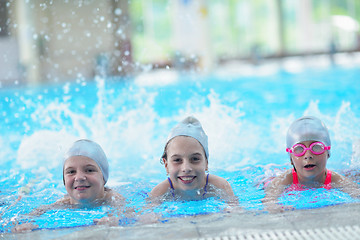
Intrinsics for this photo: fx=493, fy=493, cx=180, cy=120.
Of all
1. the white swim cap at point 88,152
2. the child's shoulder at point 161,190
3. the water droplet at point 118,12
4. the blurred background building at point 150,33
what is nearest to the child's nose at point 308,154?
the child's shoulder at point 161,190

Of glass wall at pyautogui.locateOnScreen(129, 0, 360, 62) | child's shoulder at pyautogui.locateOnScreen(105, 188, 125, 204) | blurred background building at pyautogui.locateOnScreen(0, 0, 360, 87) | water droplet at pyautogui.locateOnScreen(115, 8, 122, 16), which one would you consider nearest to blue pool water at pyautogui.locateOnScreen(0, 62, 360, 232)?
child's shoulder at pyautogui.locateOnScreen(105, 188, 125, 204)

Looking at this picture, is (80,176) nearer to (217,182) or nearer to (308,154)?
(217,182)

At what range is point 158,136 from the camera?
7789mm

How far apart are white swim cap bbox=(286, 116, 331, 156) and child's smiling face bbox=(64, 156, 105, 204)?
1.58 m

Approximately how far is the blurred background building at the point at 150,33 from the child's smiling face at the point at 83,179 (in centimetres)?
1455

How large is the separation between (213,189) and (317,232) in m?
1.29

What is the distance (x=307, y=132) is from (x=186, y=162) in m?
1.02

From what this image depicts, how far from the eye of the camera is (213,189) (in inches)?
157

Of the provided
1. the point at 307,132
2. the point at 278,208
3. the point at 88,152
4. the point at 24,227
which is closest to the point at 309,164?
the point at 307,132

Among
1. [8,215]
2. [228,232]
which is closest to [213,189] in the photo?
[228,232]

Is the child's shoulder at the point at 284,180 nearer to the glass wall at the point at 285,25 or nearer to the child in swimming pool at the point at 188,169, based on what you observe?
the child in swimming pool at the point at 188,169

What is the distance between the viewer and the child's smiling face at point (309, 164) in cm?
385

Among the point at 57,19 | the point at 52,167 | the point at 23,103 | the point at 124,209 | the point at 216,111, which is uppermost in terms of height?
the point at 57,19

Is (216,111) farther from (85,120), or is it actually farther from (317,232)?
(317,232)
